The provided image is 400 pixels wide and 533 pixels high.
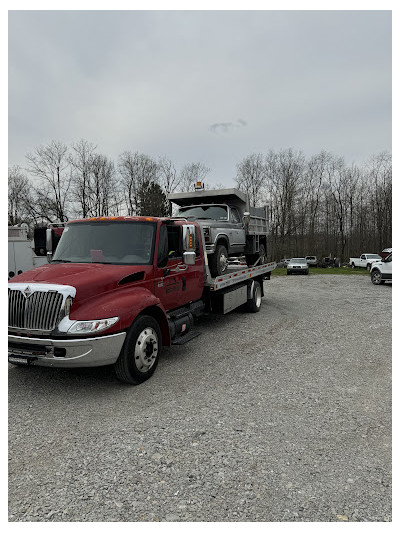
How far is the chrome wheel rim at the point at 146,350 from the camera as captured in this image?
14.8ft

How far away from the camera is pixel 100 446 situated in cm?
324

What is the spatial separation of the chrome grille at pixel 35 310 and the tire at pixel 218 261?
12.9 ft

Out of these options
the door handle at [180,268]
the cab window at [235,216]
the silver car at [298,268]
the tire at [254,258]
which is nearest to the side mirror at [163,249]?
the door handle at [180,268]

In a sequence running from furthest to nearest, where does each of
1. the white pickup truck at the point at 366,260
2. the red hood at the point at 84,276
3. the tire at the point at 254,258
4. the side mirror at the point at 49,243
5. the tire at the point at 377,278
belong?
the white pickup truck at the point at 366,260
the tire at the point at 377,278
the tire at the point at 254,258
the side mirror at the point at 49,243
the red hood at the point at 84,276

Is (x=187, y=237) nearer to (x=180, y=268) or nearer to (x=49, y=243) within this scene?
(x=180, y=268)

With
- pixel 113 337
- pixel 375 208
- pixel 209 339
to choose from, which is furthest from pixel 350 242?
pixel 113 337

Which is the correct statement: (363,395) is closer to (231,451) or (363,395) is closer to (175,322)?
(231,451)

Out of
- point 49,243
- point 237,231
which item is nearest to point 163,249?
point 49,243

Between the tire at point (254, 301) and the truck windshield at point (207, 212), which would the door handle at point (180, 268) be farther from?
the tire at point (254, 301)

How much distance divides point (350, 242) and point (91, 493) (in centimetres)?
5119

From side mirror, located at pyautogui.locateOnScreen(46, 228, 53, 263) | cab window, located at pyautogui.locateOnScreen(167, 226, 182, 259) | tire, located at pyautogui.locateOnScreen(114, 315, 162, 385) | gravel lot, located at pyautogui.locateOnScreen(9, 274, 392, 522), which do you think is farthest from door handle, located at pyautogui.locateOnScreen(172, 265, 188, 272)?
side mirror, located at pyautogui.locateOnScreen(46, 228, 53, 263)

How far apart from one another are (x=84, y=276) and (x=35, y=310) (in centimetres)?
70

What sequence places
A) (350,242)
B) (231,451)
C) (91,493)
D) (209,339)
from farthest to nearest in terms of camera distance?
(350,242), (209,339), (231,451), (91,493)

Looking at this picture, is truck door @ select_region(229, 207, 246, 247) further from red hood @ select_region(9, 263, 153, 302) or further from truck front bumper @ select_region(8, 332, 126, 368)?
truck front bumper @ select_region(8, 332, 126, 368)
